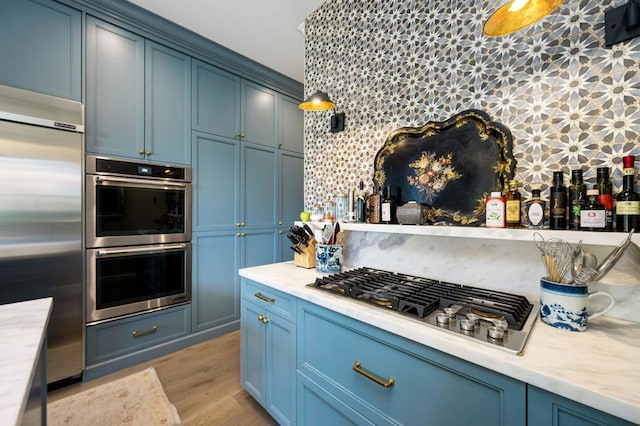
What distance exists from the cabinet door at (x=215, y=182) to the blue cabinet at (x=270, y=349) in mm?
1146

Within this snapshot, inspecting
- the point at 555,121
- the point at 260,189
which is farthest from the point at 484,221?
the point at 260,189

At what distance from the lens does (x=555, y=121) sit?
1090mm

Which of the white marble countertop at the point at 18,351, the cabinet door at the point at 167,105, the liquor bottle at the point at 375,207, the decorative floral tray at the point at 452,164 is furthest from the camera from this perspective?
the cabinet door at the point at 167,105

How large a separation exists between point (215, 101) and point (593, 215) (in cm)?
284

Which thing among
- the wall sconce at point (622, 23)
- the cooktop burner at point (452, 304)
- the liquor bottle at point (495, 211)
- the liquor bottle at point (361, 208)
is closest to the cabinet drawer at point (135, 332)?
the cooktop burner at point (452, 304)

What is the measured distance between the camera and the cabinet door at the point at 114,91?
1956mm

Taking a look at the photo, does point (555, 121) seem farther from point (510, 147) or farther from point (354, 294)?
point (354, 294)

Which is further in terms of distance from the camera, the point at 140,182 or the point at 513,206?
the point at 140,182

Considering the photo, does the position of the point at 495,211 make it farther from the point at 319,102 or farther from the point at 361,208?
the point at 319,102

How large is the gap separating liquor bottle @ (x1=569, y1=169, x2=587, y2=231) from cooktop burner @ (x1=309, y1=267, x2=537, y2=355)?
0.35 m

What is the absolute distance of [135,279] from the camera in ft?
7.07

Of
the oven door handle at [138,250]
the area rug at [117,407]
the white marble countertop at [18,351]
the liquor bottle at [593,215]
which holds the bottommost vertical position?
the area rug at [117,407]

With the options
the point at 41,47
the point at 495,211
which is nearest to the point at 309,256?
the point at 495,211

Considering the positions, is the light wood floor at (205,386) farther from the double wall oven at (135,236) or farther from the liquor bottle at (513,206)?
the liquor bottle at (513,206)
